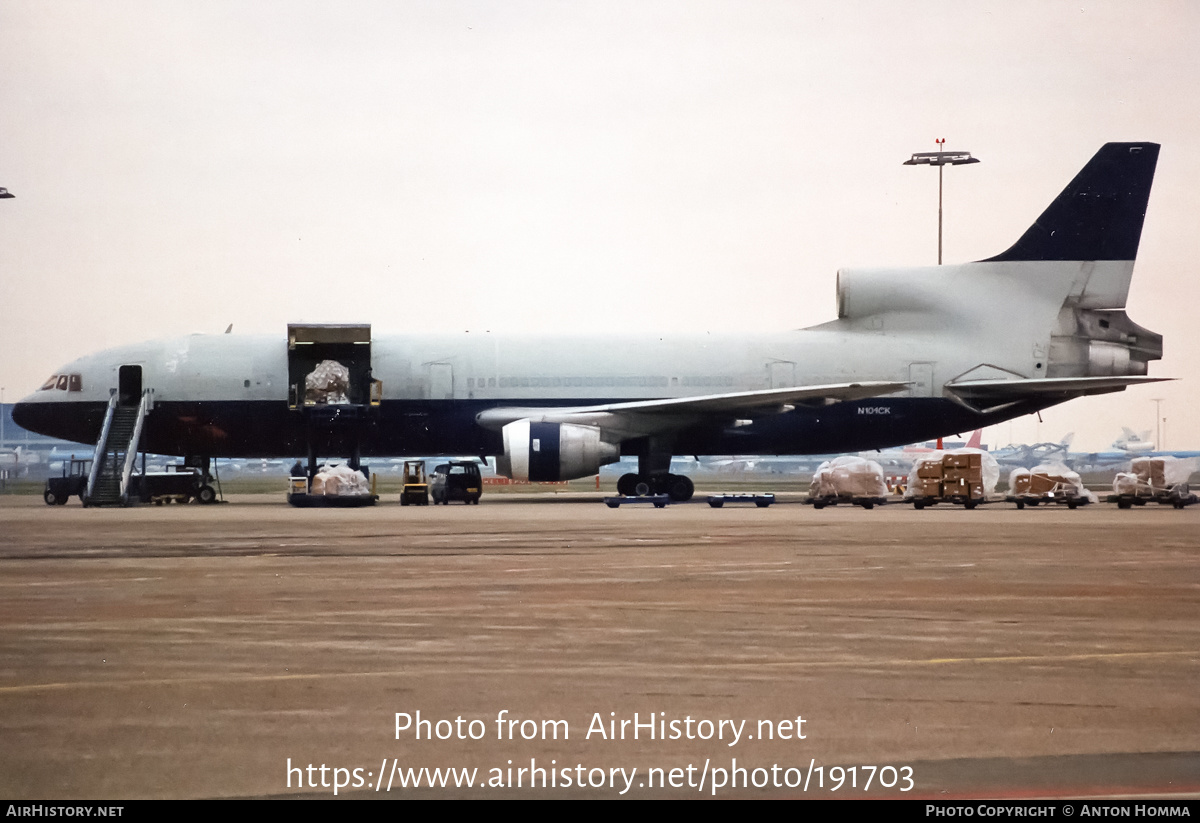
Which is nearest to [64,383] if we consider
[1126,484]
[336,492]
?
[336,492]

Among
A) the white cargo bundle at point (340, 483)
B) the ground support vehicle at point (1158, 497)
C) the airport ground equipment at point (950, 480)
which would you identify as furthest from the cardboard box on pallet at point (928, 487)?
the white cargo bundle at point (340, 483)

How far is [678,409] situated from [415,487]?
731cm

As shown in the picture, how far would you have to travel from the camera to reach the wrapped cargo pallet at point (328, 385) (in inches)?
1366

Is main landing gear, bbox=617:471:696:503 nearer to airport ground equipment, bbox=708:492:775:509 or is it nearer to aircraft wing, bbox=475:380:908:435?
aircraft wing, bbox=475:380:908:435

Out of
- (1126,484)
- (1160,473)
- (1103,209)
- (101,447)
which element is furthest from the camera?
(1103,209)

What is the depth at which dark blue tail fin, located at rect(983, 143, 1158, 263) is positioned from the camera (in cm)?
3628

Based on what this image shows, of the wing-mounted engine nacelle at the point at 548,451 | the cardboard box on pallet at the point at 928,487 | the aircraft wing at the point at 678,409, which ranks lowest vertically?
the cardboard box on pallet at the point at 928,487

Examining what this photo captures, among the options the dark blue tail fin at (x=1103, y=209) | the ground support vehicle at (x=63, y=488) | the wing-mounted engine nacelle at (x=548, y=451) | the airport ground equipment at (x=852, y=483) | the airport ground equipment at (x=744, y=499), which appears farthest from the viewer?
the dark blue tail fin at (x=1103, y=209)

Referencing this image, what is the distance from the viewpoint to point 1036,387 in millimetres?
34750

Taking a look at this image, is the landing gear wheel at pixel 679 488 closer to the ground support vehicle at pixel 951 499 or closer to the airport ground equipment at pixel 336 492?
the ground support vehicle at pixel 951 499

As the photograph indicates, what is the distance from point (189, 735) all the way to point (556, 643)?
10.3 ft

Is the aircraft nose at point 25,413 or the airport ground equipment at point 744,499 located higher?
the aircraft nose at point 25,413

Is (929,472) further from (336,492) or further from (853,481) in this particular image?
(336,492)

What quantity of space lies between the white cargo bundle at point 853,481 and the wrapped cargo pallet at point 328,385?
42.9 feet
